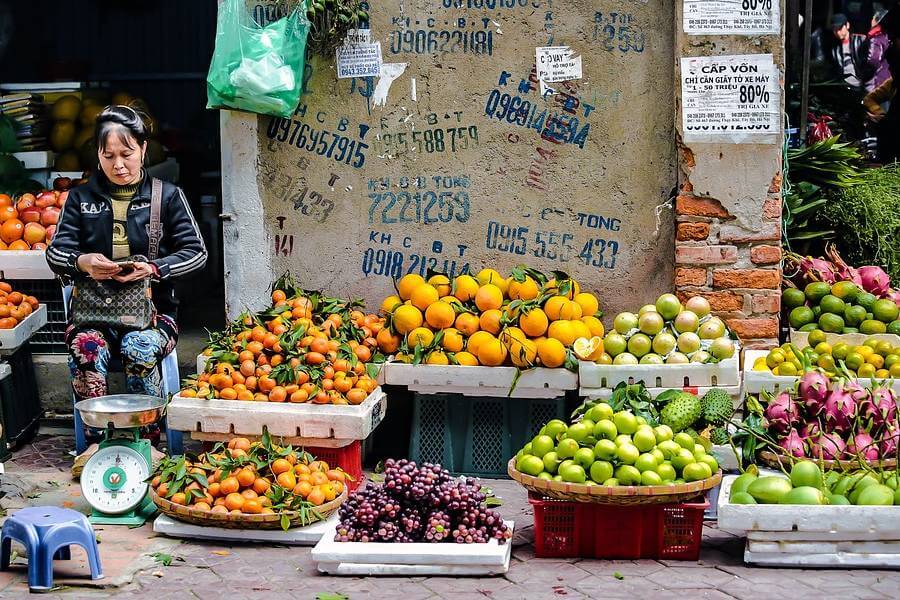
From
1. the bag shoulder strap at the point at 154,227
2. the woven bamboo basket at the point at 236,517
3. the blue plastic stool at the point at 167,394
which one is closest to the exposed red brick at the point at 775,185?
the woven bamboo basket at the point at 236,517

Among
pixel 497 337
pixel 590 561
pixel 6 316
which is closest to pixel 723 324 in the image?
pixel 497 337

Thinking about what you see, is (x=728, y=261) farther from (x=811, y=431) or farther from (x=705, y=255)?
(x=811, y=431)

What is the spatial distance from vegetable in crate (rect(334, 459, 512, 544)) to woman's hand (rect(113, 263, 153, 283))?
1835 mm

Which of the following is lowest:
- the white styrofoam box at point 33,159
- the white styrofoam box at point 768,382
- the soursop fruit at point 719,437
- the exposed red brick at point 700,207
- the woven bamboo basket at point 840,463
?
the woven bamboo basket at point 840,463

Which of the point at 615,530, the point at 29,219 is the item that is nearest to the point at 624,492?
the point at 615,530

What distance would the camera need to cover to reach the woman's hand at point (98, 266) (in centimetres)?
624

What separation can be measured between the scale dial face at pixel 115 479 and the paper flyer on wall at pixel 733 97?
3551 millimetres

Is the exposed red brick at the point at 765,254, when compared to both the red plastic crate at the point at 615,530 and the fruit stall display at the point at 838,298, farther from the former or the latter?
the red plastic crate at the point at 615,530

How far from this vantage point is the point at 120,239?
649 centimetres

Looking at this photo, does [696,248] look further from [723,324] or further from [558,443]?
[558,443]

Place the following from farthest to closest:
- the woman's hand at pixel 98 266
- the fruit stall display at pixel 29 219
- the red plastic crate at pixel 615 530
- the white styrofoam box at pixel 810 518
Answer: the fruit stall display at pixel 29 219, the woman's hand at pixel 98 266, the red plastic crate at pixel 615 530, the white styrofoam box at pixel 810 518

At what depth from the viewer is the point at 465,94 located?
7059 mm

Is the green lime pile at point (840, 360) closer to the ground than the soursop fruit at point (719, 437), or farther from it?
farther from it

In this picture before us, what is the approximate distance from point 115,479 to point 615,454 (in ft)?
7.99
